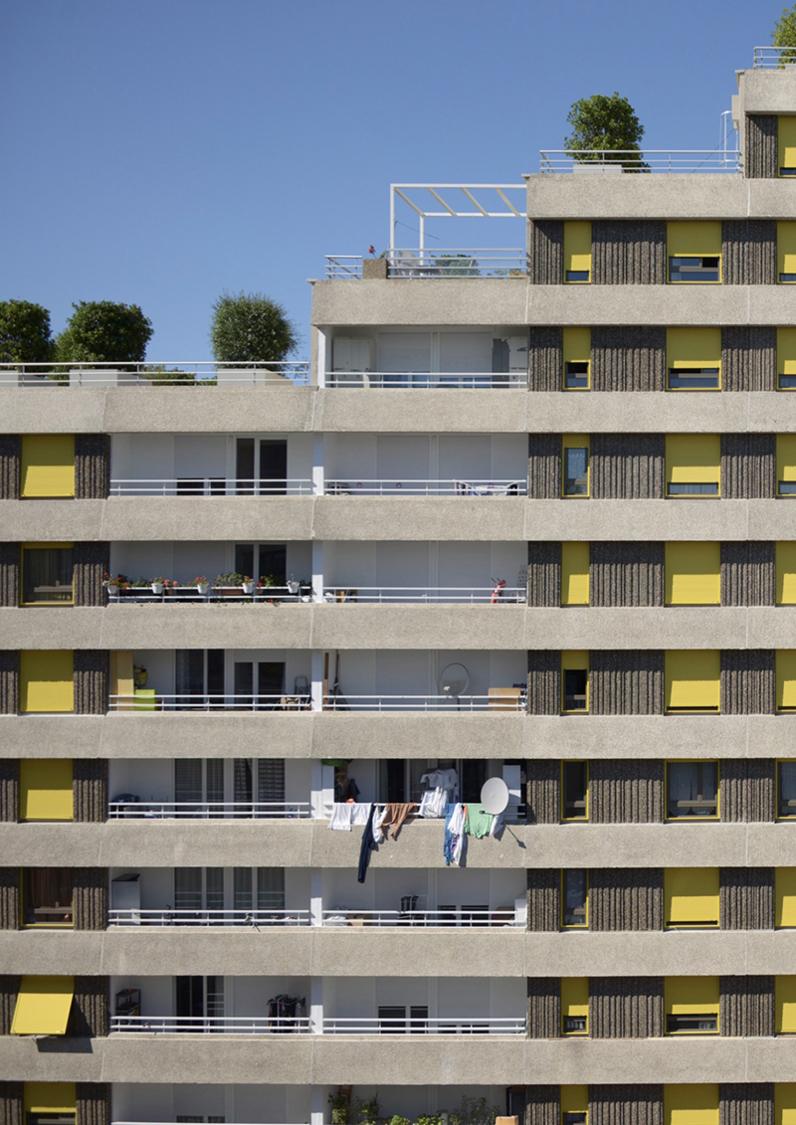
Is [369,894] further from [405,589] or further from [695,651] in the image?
[695,651]

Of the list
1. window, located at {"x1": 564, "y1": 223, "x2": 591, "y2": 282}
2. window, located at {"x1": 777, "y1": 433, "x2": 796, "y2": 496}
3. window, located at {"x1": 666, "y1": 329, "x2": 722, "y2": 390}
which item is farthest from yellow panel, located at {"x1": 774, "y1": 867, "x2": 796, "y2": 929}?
window, located at {"x1": 564, "y1": 223, "x2": 591, "y2": 282}

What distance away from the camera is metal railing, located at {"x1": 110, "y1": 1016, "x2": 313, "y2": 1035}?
25.0m

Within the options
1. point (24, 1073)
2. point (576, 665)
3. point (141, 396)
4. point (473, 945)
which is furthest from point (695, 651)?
point (24, 1073)

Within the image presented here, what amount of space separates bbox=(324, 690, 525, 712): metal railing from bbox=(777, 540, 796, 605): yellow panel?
713cm

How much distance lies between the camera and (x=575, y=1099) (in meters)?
24.9

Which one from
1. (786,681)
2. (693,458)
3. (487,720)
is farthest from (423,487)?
(786,681)

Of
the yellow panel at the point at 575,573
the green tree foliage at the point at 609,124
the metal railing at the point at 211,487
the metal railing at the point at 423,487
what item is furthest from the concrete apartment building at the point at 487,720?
the green tree foliage at the point at 609,124

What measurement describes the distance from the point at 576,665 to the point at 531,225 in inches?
448

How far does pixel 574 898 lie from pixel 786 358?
584 inches

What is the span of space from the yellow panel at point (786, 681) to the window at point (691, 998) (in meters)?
7.20

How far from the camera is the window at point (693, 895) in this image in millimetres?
24688

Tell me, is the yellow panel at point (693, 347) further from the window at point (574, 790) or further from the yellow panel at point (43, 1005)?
the yellow panel at point (43, 1005)

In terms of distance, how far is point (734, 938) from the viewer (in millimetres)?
24391

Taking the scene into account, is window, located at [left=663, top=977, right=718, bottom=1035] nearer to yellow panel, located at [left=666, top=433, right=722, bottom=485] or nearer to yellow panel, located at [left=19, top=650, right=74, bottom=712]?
yellow panel, located at [left=666, top=433, right=722, bottom=485]
